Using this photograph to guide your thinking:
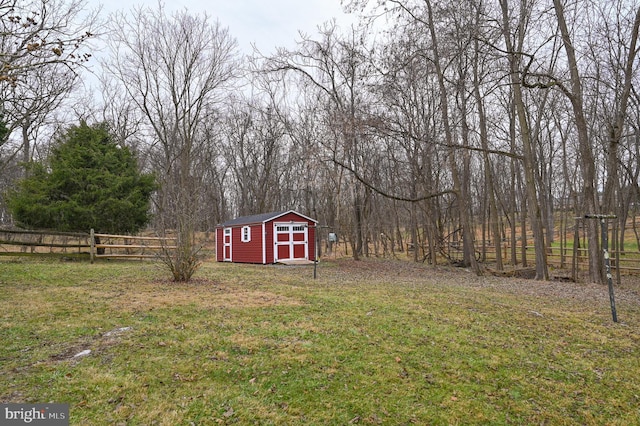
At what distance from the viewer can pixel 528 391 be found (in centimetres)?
344

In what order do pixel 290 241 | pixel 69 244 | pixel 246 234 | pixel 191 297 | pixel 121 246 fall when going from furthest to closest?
pixel 246 234
pixel 290 241
pixel 121 246
pixel 69 244
pixel 191 297

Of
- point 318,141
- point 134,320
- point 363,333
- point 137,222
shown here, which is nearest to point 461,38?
point 318,141

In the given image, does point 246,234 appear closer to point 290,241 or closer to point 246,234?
point 246,234

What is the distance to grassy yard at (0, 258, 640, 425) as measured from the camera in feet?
9.79

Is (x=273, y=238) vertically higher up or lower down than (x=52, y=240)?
lower down

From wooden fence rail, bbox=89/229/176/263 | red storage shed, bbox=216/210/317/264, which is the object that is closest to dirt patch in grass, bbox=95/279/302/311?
wooden fence rail, bbox=89/229/176/263

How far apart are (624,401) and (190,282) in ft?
26.2

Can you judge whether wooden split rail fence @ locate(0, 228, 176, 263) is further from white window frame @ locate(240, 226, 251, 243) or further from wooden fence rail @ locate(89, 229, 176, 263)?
white window frame @ locate(240, 226, 251, 243)

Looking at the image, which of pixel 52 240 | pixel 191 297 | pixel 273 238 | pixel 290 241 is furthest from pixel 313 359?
pixel 52 240

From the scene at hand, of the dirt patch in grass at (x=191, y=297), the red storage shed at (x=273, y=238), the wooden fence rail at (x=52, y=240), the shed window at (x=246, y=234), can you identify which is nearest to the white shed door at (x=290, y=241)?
the red storage shed at (x=273, y=238)

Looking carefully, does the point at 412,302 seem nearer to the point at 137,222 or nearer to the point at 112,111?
the point at 137,222

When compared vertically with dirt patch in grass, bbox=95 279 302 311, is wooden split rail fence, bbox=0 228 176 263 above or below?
above

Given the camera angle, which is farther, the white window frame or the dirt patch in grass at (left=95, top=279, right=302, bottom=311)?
the white window frame

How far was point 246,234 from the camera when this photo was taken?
17516 millimetres
